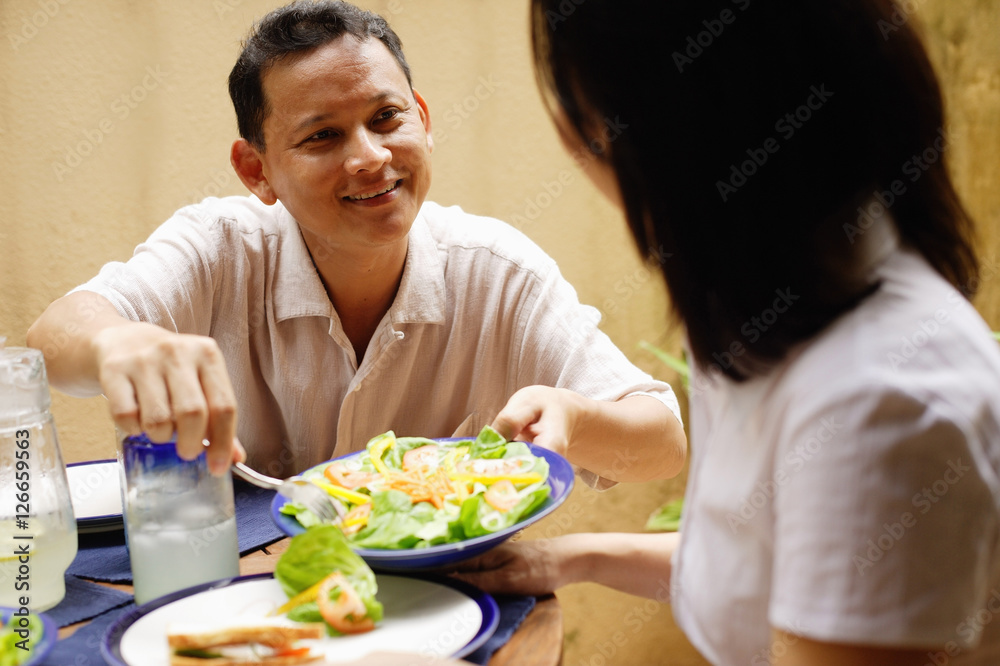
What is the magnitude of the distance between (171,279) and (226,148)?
3.82 feet

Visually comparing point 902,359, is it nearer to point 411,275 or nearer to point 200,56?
point 411,275

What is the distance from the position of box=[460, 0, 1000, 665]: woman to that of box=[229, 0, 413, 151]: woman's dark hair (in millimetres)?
925

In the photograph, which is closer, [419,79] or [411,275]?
[411,275]

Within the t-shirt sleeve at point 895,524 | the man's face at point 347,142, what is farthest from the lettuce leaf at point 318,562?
the man's face at point 347,142

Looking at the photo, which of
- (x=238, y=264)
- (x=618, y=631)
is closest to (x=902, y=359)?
(x=238, y=264)

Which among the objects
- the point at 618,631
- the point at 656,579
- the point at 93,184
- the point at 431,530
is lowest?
the point at 618,631

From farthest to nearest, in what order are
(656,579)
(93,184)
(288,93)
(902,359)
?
(93,184) → (288,93) → (656,579) → (902,359)

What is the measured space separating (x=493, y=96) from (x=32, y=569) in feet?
7.26

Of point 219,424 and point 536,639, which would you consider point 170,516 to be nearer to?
point 219,424

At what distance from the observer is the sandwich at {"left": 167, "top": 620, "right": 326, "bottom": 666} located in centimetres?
80

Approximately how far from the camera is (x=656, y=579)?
1107 millimetres

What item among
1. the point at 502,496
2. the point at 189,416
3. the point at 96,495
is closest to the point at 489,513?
the point at 502,496

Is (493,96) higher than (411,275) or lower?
higher

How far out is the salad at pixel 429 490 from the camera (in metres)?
0.96
